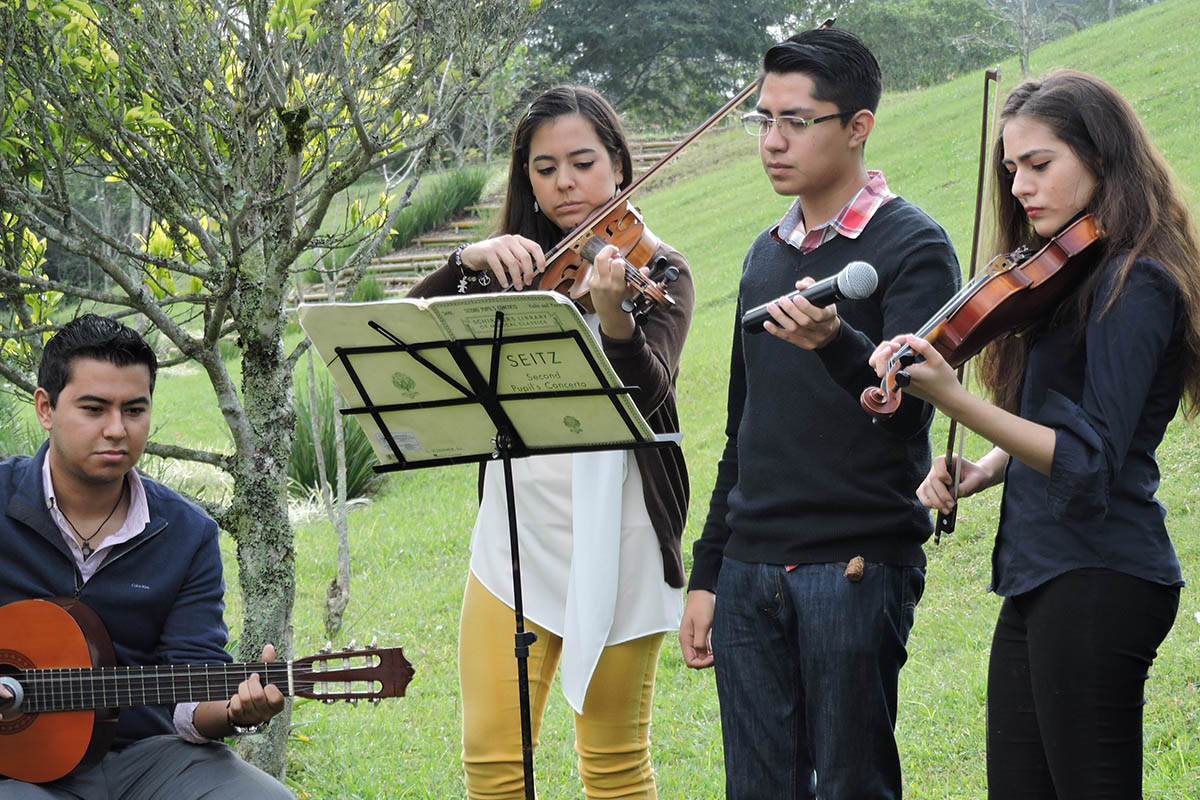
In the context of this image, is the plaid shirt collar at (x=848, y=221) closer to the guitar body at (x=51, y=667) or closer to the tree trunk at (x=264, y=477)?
the tree trunk at (x=264, y=477)

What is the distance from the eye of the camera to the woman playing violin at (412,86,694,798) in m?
2.82

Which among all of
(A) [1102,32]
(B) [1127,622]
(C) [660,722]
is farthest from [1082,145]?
(A) [1102,32]

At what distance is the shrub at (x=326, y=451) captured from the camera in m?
8.49

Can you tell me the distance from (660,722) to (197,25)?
310 cm

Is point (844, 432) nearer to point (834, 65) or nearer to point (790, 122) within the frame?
point (790, 122)

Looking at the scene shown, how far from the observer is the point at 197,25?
3.14 m

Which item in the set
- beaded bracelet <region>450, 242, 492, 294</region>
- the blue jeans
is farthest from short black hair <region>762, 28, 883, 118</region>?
the blue jeans

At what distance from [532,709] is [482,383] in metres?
0.87

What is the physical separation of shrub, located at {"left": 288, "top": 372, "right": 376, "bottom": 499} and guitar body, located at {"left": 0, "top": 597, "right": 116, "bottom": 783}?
5381 mm

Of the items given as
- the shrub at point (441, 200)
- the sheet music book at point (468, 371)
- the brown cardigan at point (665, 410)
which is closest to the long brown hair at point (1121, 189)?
the brown cardigan at point (665, 410)

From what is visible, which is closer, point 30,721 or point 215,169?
point 30,721

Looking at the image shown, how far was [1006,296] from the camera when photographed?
→ 223cm

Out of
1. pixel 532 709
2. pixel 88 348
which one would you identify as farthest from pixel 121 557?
pixel 532 709

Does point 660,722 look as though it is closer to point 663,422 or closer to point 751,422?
point 663,422
